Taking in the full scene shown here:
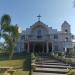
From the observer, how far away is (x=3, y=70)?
9.99 metres

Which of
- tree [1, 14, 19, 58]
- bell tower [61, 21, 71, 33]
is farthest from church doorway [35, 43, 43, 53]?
tree [1, 14, 19, 58]

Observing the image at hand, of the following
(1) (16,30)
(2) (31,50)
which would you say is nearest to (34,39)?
(2) (31,50)

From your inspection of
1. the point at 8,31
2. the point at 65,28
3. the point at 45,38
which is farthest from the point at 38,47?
the point at 8,31

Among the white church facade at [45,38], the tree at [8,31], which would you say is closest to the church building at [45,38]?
the white church facade at [45,38]

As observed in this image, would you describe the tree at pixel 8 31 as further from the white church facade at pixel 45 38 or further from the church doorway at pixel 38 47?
the church doorway at pixel 38 47

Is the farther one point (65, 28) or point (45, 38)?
point (65, 28)

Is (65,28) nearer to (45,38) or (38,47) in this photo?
(45,38)

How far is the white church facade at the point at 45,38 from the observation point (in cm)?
5097

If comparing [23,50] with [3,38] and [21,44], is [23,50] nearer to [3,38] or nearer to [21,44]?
[21,44]

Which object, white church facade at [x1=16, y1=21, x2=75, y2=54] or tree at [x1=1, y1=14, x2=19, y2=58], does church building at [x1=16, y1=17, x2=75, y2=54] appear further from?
tree at [x1=1, y1=14, x2=19, y2=58]

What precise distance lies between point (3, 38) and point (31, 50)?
25.6 meters

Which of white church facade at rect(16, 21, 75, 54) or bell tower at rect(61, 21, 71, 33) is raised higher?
bell tower at rect(61, 21, 71, 33)

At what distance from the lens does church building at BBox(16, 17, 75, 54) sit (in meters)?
51.0

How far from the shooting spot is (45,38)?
2008 inches
